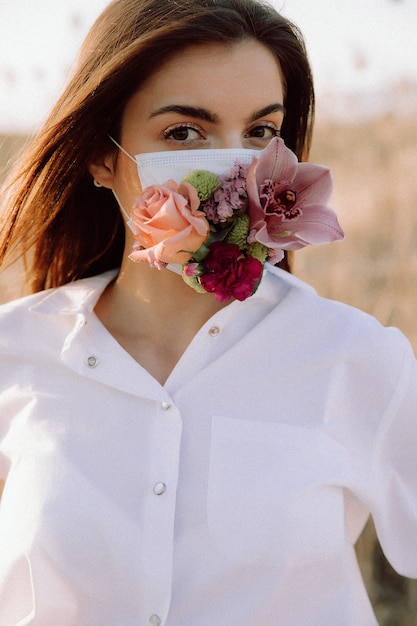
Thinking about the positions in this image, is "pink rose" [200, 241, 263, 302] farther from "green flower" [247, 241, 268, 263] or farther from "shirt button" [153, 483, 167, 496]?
"shirt button" [153, 483, 167, 496]

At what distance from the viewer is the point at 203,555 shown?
2.07 meters

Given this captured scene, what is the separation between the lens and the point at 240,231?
2.07m

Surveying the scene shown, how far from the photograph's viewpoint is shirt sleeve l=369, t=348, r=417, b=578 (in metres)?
2.21

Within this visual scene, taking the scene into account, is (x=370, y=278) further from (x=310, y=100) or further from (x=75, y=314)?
(x=75, y=314)

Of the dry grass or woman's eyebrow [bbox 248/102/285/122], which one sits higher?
woman's eyebrow [bbox 248/102/285/122]

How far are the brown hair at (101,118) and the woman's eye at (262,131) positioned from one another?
0.22m

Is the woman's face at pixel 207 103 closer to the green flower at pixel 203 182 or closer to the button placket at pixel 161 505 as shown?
the green flower at pixel 203 182

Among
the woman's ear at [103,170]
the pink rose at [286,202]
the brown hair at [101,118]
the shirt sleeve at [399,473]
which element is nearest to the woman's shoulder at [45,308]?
the brown hair at [101,118]

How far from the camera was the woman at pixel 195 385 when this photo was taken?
2070 mm

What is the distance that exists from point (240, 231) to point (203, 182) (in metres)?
0.14

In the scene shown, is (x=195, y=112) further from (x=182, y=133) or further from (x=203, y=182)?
(x=203, y=182)

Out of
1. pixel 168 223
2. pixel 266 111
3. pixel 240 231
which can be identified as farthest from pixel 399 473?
pixel 266 111

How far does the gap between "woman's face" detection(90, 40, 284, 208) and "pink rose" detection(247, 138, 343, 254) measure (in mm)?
160

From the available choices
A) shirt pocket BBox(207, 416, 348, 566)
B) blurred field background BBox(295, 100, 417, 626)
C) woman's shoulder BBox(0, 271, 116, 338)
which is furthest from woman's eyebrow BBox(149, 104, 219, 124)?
blurred field background BBox(295, 100, 417, 626)
